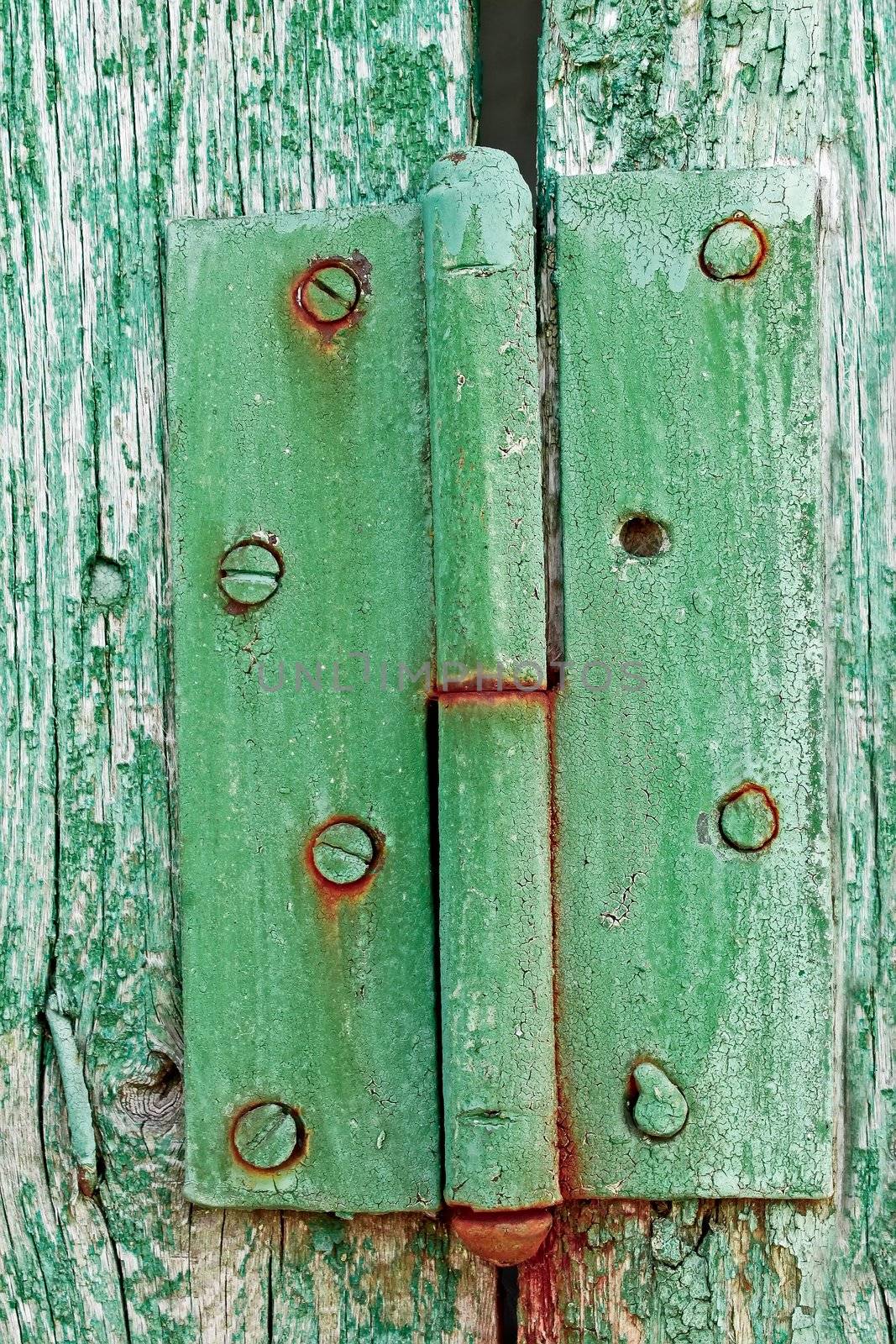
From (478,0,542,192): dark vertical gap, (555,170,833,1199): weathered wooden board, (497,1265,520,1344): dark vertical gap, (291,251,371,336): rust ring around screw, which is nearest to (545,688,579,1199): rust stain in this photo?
(555,170,833,1199): weathered wooden board

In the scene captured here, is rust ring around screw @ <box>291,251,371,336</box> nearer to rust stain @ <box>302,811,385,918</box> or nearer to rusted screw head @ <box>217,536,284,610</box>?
rusted screw head @ <box>217,536,284,610</box>

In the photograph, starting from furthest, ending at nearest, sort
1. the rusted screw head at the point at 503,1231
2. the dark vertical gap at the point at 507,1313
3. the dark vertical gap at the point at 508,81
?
1. the dark vertical gap at the point at 508,81
2. the dark vertical gap at the point at 507,1313
3. the rusted screw head at the point at 503,1231

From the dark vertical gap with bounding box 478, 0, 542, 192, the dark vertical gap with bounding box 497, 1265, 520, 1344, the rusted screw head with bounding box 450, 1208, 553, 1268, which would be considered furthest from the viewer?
the dark vertical gap with bounding box 478, 0, 542, 192

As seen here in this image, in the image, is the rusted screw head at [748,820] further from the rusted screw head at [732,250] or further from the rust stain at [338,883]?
the rusted screw head at [732,250]

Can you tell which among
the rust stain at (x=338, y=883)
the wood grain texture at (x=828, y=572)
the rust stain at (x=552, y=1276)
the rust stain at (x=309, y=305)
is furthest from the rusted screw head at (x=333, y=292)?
the rust stain at (x=552, y=1276)

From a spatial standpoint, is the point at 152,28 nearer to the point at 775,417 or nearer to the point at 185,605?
the point at 185,605

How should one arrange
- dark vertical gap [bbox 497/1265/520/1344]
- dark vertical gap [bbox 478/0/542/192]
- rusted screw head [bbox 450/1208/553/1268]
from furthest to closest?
dark vertical gap [bbox 478/0/542/192]
dark vertical gap [bbox 497/1265/520/1344]
rusted screw head [bbox 450/1208/553/1268]
